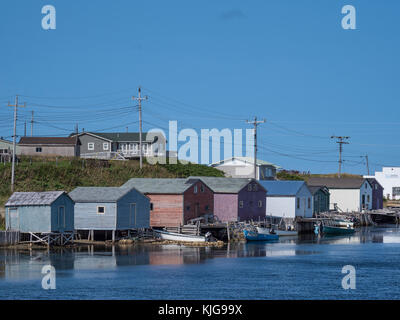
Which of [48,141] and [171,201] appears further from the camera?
[48,141]

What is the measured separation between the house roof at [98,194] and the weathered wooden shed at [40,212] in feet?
11.6

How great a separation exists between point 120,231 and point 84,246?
556 cm

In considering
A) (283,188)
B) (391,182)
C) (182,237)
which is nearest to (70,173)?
(182,237)

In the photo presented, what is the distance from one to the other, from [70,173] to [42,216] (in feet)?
86.9

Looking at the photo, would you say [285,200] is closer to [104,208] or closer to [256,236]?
[256,236]

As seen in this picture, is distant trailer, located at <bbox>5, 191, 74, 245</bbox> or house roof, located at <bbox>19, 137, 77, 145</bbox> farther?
house roof, located at <bbox>19, 137, 77, 145</bbox>

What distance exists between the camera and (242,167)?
376 feet

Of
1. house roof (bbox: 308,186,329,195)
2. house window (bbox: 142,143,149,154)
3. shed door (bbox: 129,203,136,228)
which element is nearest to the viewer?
shed door (bbox: 129,203,136,228)

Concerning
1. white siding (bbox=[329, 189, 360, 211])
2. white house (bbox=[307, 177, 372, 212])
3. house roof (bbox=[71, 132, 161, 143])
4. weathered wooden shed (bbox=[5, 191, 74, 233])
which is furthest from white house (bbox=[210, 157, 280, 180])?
weathered wooden shed (bbox=[5, 191, 74, 233])

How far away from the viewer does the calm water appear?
3822cm

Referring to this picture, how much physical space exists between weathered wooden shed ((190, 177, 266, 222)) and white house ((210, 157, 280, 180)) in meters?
37.4

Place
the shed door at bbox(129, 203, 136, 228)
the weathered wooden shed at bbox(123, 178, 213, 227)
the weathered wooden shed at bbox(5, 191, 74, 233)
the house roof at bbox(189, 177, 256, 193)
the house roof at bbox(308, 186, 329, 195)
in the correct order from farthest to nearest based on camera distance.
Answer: the house roof at bbox(308, 186, 329, 195), the house roof at bbox(189, 177, 256, 193), the weathered wooden shed at bbox(123, 178, 213, 227), the shed door at bbox(129, 203, 136, 228), the weathered wooden shed at bbox(5, 191, 74, 233)

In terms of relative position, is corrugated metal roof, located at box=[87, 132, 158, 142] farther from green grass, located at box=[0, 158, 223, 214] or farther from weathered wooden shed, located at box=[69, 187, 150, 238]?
weathered wooden shed, located at box=[69, 187, 150, 238]
